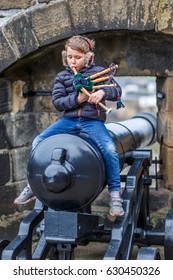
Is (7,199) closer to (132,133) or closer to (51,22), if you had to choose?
(132,133)

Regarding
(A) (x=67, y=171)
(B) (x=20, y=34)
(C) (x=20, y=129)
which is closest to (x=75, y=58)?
(A) (x=67, y=171)

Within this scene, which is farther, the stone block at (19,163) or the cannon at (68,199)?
the stone block at (19,163)

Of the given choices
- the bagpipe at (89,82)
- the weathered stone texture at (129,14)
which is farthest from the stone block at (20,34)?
the bagpipe at (89,82)

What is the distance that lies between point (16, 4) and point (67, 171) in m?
1.77

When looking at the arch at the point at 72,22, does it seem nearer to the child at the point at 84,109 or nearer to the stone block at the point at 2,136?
the stone block at the point at 2,136

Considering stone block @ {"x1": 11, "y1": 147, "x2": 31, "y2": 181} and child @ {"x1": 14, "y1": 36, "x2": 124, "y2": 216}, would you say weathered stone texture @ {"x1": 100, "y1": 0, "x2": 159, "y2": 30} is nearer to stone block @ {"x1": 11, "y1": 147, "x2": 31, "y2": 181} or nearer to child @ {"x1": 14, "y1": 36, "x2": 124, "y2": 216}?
child @ {"x1": 14, "y1": 36, "x2": 124, "y2": 216}

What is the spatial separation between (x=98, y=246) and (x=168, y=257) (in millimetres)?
1466

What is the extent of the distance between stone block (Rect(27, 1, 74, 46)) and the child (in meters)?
1.02

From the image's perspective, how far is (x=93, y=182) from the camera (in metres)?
3.16

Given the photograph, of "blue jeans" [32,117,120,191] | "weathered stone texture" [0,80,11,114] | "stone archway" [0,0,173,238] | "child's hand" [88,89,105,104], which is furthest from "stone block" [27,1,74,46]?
"child's hand" [88,89,105,104]

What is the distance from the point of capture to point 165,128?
4910 millimetres

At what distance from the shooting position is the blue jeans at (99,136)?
3.31m

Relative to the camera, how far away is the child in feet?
10.8
